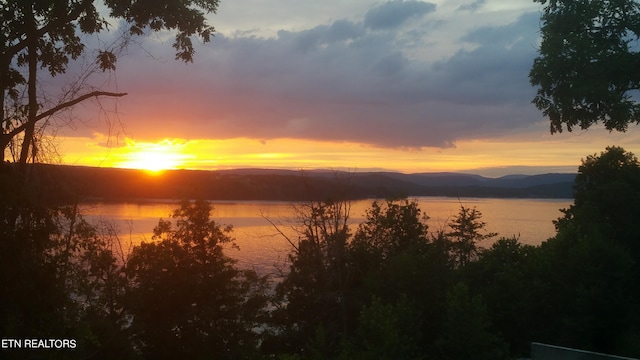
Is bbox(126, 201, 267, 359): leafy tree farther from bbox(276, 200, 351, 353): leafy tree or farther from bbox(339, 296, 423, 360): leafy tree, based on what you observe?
bbox(339, 296, 423, 360): leafy tree

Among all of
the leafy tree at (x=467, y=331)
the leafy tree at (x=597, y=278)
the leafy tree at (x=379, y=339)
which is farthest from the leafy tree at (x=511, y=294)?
the leafy tree at (x=379, y=339)

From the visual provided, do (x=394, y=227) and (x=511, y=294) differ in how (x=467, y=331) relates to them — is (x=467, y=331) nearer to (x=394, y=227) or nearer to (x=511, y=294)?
(x=511, y=294)

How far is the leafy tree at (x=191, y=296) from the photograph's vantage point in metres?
22.5

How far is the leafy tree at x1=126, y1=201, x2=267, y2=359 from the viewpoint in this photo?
22.5m

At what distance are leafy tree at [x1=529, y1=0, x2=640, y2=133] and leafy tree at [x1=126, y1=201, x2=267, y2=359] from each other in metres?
14.6

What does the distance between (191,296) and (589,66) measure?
1651 cm

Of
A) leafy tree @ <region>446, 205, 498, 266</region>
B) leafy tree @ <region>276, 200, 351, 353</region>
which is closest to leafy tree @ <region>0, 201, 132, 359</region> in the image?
leafy tree @ <region>276, 200, 351, 353</region>

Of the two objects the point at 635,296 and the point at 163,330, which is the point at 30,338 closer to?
the point at 163,330

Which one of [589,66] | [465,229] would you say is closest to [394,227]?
[465,229]

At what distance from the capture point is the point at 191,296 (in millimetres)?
24094

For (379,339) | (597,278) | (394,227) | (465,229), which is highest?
(394,227)

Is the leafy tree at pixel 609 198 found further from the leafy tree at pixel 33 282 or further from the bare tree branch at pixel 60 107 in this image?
the leafy tree at pixel 33 282

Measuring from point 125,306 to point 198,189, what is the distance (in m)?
7.91

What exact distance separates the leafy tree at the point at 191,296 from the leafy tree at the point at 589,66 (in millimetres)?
14563
